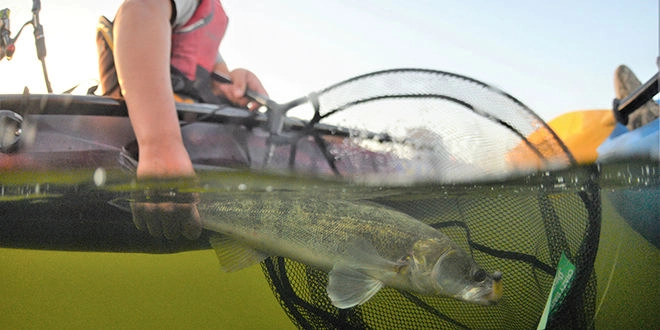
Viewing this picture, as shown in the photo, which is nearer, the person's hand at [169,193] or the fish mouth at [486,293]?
the fish mouth at [486,293]

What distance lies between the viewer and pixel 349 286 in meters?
1.15

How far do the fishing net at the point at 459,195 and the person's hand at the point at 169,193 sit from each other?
346mm

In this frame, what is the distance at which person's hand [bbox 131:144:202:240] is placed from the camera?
A: 1549 mm

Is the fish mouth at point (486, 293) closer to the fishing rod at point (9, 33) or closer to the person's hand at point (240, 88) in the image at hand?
the person's hand at point (240, 88)

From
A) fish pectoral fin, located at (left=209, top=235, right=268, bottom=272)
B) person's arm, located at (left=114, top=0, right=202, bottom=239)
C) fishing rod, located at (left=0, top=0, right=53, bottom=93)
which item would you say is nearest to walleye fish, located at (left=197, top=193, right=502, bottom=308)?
fish pectoral fin, located at (left=209, top=235, right=268, bottom=272)

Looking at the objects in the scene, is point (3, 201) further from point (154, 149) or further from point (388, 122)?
point (388, 122)

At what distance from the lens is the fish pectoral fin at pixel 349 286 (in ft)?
3.71

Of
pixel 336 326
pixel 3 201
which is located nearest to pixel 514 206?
pixel 336 326

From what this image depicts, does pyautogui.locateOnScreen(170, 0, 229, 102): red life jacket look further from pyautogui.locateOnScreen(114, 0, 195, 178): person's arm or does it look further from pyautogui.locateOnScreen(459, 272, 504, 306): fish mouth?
pyautogui.locateOnScreen(459, 272, 504, 306): fish mouth

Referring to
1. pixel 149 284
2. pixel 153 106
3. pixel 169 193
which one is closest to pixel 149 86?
pixel 153 106

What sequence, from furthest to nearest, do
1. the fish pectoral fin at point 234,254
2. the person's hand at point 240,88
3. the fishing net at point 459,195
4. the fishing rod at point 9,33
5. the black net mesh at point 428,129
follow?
the person's hand at point 240,88, the black net mesh at point 428,129, the fishing rod at point 9,33, the fishing net at point 459,195, the fish pectoral fin at point 234,254

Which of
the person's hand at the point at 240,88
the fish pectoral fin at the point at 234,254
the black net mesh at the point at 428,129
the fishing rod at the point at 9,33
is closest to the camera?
the fish pectoral fin at the point at 234,254

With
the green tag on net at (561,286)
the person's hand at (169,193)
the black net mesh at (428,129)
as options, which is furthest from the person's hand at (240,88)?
the green tag on net at (561,286)

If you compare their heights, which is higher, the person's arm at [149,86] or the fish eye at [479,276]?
the person's arm at [149,86]
